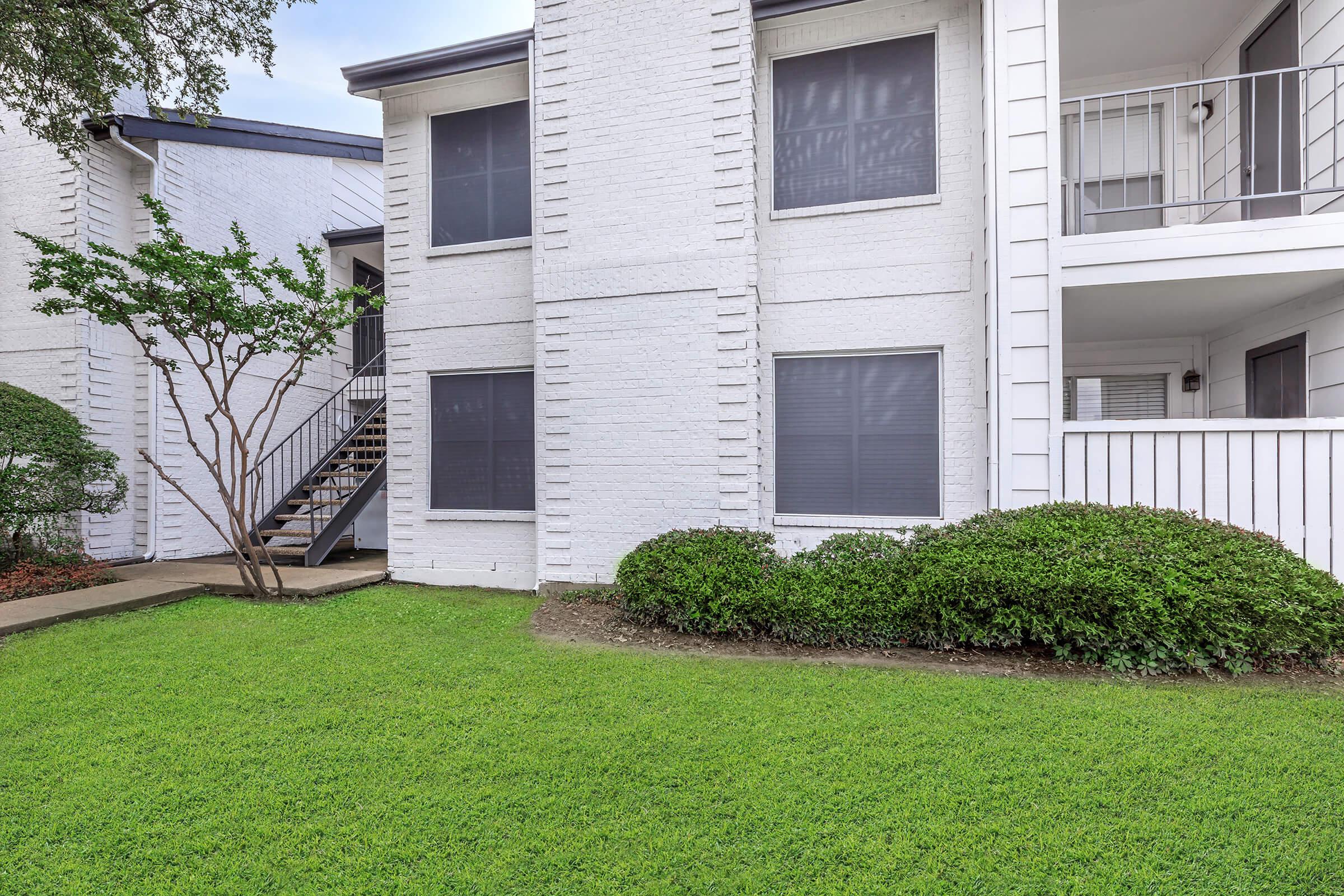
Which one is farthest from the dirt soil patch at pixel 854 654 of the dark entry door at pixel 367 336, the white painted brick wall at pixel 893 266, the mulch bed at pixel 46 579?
the dark entry door at pixel 367 336

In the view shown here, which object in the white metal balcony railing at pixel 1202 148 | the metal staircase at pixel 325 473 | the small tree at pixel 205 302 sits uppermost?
the white metal balcony railing at pixel 1202 148

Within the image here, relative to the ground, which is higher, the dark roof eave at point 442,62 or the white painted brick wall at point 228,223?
the dark roof eave at point 442,62

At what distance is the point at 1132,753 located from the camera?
10.4 feet

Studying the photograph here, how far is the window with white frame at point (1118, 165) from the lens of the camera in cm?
725

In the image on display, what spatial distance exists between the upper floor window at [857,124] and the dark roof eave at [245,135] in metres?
6.66

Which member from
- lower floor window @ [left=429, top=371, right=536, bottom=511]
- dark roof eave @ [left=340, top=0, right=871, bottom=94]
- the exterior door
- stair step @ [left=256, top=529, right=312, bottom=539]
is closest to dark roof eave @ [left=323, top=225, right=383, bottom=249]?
dark roof eave @ [left=340, top=0, right=871, bottom=94]

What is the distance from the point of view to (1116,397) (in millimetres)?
7949

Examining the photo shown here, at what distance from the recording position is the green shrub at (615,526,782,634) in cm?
514

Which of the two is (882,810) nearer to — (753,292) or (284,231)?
(753,292)

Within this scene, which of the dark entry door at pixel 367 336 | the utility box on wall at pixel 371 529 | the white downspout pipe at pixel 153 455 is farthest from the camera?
the dark entry door at pixel 367 336

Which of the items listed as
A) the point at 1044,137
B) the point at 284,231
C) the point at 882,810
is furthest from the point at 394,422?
the point at 1044,137

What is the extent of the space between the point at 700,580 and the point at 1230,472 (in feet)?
14.7

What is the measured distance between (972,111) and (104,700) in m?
8.41

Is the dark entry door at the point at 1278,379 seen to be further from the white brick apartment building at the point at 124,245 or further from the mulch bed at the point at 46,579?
the white brick apartment building at the point at 124,245
